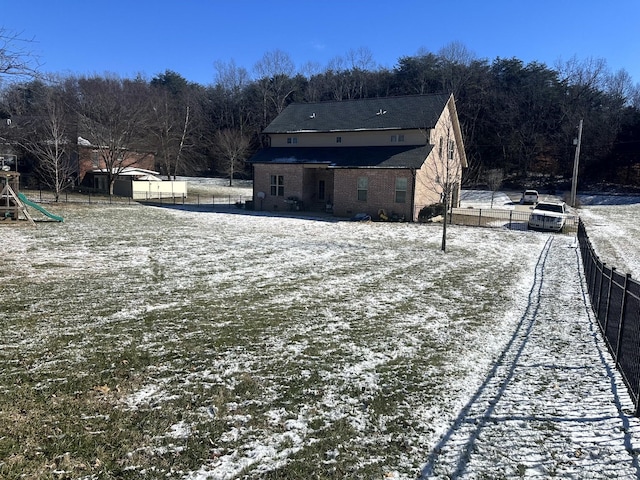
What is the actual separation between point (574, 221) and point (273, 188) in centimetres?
2190

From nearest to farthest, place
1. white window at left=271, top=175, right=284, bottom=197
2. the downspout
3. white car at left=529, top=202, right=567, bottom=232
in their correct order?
1. white car at left=529, top=202, right=567, bottom=232
2. the downspout
3. white window at left=271, top=175, right=284, bottom=197

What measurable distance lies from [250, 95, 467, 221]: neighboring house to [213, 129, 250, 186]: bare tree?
2700 centimetres

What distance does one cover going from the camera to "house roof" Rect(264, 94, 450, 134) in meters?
30.1

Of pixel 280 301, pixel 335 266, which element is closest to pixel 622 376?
pixel 280 301

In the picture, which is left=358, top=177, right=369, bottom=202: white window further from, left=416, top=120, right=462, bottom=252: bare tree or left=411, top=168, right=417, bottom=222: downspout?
left=416, top=120, right=462, bottom=252: bare tree

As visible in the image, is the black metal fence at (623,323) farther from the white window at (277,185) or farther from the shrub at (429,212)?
the white window at (277,185)

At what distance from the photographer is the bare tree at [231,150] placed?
6166 centimetres

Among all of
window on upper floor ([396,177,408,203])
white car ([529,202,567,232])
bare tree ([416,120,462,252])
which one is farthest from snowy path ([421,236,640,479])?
bare tree ([416,120,462,252])

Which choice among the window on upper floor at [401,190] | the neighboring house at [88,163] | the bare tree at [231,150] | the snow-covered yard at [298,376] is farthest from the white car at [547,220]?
the bare tree at [231,150]

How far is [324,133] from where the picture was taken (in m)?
33.1

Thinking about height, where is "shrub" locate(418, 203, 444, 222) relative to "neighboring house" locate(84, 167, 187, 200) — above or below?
below

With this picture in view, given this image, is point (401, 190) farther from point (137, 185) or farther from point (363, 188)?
point (137, 185)

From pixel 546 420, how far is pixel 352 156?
26627 mm

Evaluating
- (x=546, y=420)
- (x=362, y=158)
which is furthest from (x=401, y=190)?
(x=546, y=420)
